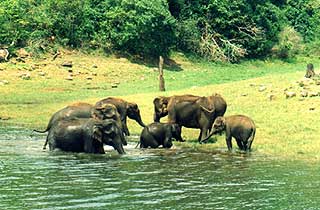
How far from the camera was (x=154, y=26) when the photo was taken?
45594 mm

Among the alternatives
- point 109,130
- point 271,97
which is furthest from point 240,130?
point 271,97

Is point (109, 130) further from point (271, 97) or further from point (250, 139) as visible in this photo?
point (271, 97)

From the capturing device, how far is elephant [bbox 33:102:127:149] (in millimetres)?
19359

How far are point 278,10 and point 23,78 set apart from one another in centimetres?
2581

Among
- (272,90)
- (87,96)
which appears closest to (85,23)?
Result: (87,96)

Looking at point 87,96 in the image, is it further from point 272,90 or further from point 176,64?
point 176,64

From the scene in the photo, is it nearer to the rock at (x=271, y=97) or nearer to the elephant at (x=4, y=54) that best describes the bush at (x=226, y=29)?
the elephant at (x=4, y=54)

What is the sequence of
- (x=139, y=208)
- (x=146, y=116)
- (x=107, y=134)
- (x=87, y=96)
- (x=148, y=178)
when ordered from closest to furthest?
(x=139, y=208), (x=148, y=178), (x=107, y=134), (x=146, y=116), (x=87, y=96)

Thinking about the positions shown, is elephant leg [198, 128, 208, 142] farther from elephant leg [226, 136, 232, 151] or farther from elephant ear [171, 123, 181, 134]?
elephant leg [226, 136, 232, 151]

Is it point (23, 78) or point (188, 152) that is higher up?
point (23, 78)

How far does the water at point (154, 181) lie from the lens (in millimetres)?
11633

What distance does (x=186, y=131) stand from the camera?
22125 millimetres

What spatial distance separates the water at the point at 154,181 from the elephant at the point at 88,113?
5.52 feet

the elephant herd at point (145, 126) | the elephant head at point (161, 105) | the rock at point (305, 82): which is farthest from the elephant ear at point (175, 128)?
the rock at point (305, 82)
